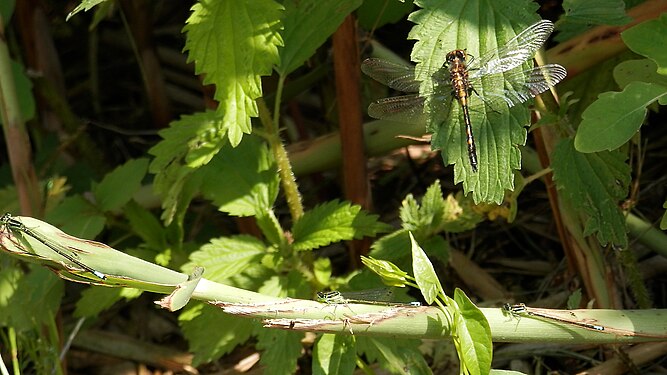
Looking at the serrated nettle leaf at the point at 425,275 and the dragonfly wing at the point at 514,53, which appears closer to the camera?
the serrated nettle leaf at the point at 425,275

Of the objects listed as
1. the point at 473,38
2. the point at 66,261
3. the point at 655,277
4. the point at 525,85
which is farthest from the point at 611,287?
the point at 66,261

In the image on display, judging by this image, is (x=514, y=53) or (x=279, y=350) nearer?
(x=514, y=53)

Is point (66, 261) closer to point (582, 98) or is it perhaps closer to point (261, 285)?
point (261, 285)

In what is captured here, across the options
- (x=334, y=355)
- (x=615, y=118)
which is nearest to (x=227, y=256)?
(x=334, y=355)

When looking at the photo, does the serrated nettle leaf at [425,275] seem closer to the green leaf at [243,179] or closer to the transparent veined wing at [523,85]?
the transparent veined wing at [523,85]

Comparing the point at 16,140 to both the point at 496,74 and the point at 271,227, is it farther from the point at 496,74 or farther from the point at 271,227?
the point at 496,74

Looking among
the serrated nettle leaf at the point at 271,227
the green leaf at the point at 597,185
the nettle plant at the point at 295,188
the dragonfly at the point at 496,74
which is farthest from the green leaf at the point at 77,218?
the green leaf at the point at 597,185
